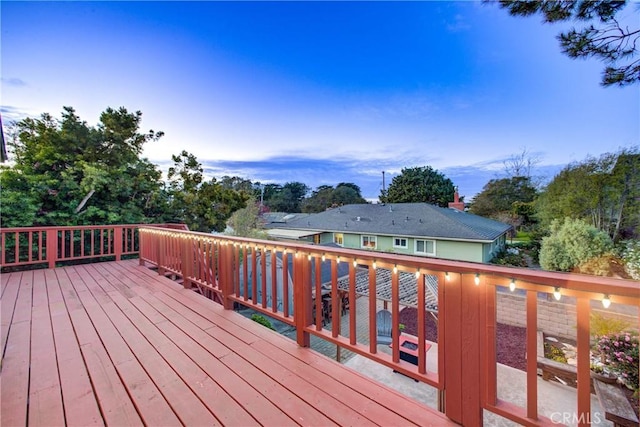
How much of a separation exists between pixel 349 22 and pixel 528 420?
8.36 meters

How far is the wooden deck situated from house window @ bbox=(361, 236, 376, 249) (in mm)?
13384

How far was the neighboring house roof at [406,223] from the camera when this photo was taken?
1328cm

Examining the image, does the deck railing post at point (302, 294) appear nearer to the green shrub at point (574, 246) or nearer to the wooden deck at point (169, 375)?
the wooden deck at point (169, 375)

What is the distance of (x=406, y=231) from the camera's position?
47.1 ft

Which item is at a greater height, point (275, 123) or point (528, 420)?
point (275, 123)

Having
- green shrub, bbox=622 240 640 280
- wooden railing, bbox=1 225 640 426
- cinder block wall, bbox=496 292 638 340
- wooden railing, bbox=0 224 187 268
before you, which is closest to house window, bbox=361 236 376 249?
cinder block wall, bbox=496 292 638 340

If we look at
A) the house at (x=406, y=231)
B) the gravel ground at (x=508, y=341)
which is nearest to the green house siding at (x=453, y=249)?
the house at (x=406, y=231)

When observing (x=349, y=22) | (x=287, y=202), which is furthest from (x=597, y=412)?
(x=287, y=202)

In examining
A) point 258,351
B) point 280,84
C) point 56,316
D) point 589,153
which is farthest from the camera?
point 589,153

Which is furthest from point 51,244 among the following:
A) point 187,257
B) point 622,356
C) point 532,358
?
point 622,356

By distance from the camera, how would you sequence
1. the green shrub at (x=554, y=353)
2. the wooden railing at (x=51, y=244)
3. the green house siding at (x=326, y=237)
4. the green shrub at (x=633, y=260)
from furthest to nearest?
the green house siding at (x=326, y=237), the green shrub at (x=633, y=260), the green shrub at (x=554, y=353), the wooden railing at (x=51, y=244)

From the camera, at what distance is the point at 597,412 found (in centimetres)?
335

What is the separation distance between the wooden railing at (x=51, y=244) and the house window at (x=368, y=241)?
11.6 metres

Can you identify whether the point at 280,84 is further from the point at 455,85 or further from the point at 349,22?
the point at 455,85
